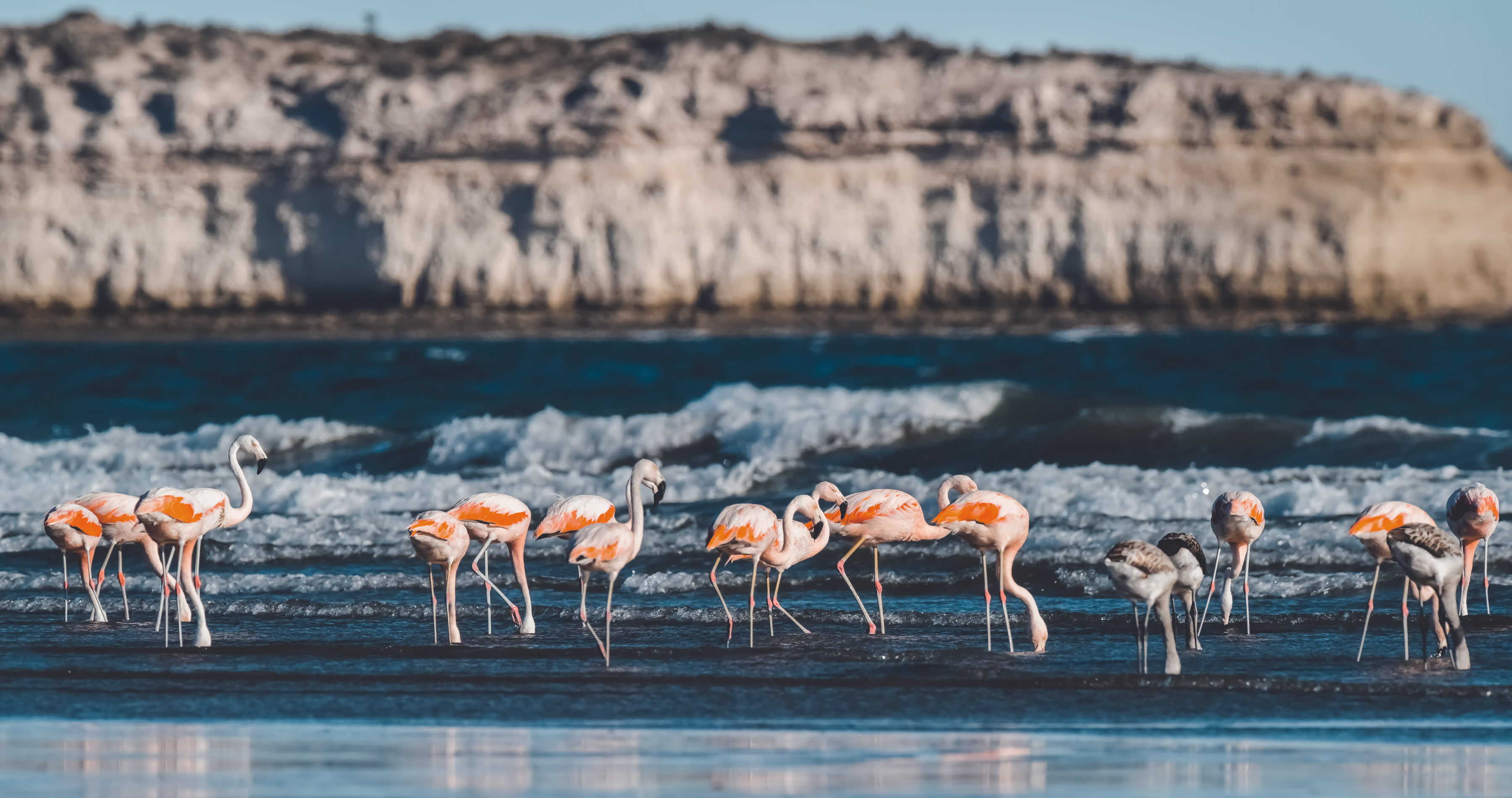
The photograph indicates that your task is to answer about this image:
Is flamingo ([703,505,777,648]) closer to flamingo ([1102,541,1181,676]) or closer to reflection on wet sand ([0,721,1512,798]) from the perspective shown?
flamingo ([1102,541,1181,676])

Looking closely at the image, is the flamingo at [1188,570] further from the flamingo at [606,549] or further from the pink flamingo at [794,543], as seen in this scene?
the flamingo at [606,549]

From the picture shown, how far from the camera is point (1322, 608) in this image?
10828 millimetres

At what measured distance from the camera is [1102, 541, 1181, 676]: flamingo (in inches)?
335

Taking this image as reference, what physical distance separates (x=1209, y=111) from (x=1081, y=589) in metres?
51.1

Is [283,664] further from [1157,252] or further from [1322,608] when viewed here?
[1157,252]

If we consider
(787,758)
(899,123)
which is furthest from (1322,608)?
(899,123)

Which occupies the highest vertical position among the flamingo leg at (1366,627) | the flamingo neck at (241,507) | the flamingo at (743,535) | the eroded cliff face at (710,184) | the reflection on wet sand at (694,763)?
the eroded cliff face at (710,184)

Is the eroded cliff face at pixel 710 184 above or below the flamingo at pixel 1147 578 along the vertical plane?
above

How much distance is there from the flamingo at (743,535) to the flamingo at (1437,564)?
129 inches

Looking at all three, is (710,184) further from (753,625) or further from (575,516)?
(575,516)

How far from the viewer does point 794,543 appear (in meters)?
10.5

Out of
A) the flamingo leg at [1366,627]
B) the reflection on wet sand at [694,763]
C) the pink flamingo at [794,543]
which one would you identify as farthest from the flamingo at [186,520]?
the flamingo leg at [1366,627]

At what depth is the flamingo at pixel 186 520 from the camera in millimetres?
10227

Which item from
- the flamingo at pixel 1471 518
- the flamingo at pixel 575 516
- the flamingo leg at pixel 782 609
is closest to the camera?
the flamingo at pixel 1471 518
